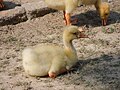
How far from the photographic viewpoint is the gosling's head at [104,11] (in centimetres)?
596

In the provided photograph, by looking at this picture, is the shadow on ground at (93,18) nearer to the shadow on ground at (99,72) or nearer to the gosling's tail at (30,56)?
the shadow on ground at (99,72)

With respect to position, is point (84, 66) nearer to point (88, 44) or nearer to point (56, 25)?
point (88, 44)

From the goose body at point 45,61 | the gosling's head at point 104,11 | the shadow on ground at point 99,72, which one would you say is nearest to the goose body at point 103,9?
the gosling's head at point 104,11

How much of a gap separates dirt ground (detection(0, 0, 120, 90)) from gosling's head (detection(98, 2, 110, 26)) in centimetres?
12

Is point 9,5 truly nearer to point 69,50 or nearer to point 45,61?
point 69,50

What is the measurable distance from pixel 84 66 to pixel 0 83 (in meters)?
0.99

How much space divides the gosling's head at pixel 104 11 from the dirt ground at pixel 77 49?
4.7 inches

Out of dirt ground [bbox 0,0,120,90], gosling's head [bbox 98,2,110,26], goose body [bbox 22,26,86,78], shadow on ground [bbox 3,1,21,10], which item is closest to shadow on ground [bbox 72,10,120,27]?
dirt ground [bbox 0,0,120,90]

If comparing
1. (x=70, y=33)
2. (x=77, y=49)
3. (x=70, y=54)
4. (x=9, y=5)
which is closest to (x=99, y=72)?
(x=70, y=54)

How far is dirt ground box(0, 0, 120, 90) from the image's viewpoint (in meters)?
4.28

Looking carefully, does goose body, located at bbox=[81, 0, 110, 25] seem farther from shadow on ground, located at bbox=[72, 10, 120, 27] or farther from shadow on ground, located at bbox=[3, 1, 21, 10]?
shadow on ground, located at bbox=[3, 1, 21, 10]

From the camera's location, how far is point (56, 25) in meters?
6.05

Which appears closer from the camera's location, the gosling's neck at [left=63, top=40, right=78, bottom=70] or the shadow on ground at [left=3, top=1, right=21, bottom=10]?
the gosling's neck at [left=63, top=40, right=78, bottom=70]

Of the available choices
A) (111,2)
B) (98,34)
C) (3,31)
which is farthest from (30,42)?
(111,2)
